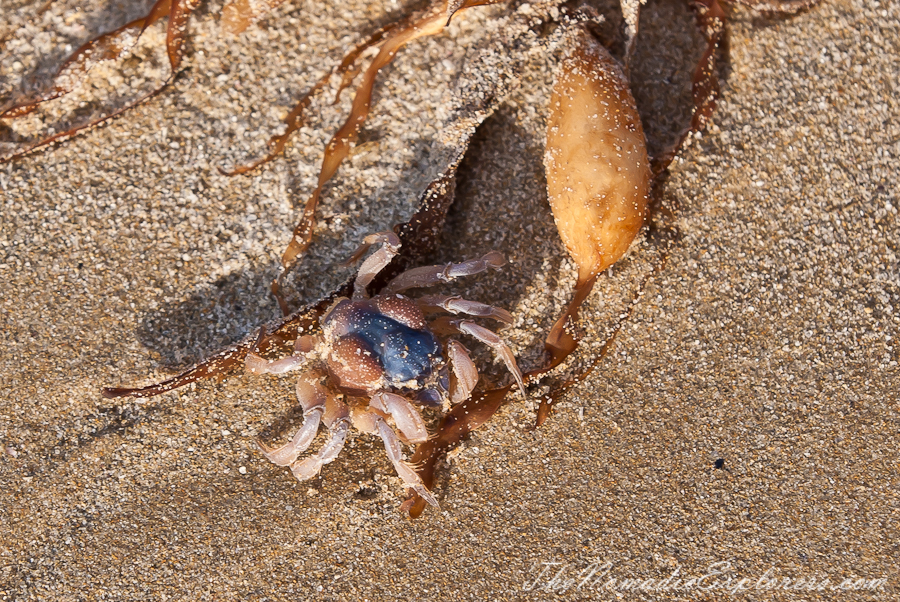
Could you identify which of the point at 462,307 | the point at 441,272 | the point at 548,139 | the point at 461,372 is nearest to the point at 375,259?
the point at 441,272

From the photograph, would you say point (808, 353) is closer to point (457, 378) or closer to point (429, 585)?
point (457, 378)

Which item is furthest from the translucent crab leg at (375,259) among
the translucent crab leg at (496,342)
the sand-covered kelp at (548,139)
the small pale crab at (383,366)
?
the translucent crab leg at (496,342)

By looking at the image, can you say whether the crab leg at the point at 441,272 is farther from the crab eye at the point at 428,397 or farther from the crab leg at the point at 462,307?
the crab eye at the point at 428,397

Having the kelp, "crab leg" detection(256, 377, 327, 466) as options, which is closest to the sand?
the kelp

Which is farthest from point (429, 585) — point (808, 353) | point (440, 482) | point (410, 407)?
point (808, 353)

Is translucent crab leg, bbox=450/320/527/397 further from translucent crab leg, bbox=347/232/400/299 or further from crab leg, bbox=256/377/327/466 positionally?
crab leg, bbox=256/377/327/466
